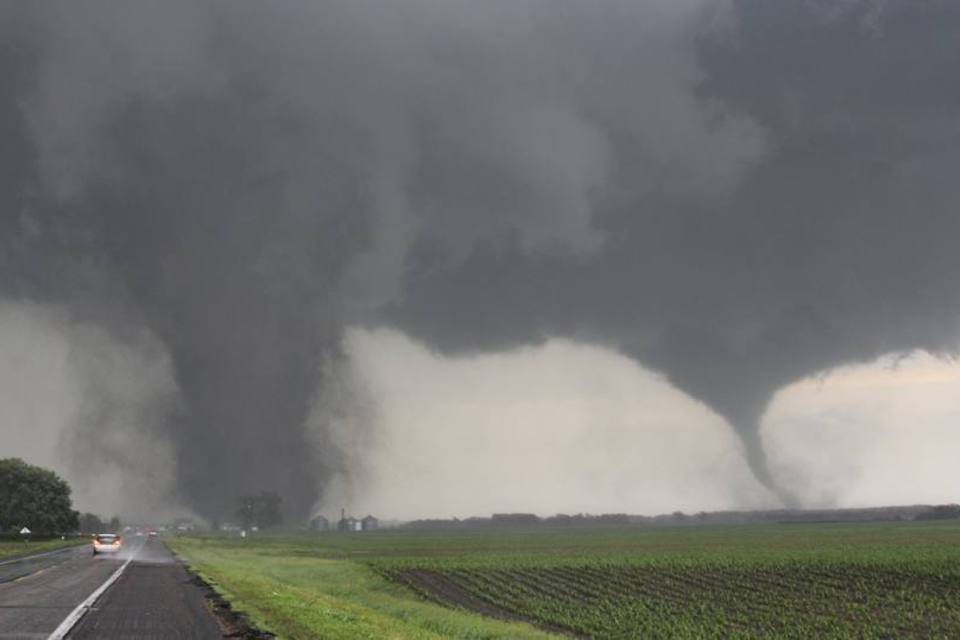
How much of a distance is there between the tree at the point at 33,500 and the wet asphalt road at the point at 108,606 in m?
125

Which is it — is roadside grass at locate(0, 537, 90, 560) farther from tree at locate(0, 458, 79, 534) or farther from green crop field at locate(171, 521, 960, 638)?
tree at locate(0, 458, 79, 534)

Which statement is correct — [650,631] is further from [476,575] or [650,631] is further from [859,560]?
[859,560]

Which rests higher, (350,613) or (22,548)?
(22,548)

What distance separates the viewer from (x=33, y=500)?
155250 millimetres

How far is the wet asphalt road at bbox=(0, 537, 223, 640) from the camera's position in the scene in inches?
803

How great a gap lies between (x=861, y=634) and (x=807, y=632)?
7.67ft

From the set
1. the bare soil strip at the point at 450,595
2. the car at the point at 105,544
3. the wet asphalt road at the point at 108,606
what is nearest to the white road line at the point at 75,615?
the wet asphalt road at the point at 108,606

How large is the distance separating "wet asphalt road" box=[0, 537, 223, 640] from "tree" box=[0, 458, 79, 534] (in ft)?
411

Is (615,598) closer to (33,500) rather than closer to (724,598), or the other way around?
(724,598)

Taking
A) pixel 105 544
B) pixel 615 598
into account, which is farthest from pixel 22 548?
pixel 615 598

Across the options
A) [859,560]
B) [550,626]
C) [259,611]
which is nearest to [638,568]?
[859,560]

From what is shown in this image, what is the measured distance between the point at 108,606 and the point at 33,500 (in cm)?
14958

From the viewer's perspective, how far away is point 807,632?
30.5m

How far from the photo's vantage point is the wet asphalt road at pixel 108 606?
20391mm
